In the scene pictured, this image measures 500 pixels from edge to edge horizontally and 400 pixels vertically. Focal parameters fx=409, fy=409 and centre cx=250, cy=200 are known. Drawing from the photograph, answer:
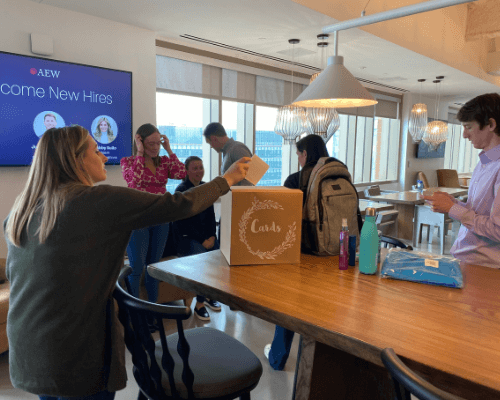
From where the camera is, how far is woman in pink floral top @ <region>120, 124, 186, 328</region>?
2.80 m

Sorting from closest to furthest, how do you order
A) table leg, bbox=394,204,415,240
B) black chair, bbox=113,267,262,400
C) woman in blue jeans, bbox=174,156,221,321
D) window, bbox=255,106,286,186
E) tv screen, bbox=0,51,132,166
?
black chair, bbox=113,267,262,400 → tv screen, bbox=0,51,132,166 → woman in blue jeans, bbox=174,156,221,321 → table leg, bbox=394,204,415,240 → window, bbox=255,106,286,186

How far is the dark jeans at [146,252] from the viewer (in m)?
2.77

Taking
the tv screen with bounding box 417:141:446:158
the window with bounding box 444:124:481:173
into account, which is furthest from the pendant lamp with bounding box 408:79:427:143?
the window with bounding box 444:124:481:173

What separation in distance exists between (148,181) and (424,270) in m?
2.10

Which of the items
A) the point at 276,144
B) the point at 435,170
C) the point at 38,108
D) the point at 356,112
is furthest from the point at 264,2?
the point at 435,170

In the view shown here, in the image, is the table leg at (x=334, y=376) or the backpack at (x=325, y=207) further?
the backpack at (x=325, y=207)

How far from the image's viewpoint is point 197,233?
3.17 metres

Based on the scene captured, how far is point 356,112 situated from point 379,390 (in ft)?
20.4

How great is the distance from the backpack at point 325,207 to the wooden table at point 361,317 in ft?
0.26

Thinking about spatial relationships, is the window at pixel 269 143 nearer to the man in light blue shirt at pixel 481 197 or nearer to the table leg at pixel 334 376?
the man in light blue shirt at pixel 481 197

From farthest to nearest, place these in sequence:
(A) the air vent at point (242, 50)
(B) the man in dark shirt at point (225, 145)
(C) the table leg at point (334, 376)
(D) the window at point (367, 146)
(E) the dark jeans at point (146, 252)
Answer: (D) the window at point (367, 146)
(A) the air vent at point (242, 50)
(B) the man in dark shirt at point (225, 145)
(E) the dark jeans at point (146, 252)
(C) the table leg at point (334, 376)

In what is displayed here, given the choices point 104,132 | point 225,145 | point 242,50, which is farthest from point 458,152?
point 104,132

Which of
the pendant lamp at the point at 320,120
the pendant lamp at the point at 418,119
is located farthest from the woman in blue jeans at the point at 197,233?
the pendant lamp at the point at 418,119

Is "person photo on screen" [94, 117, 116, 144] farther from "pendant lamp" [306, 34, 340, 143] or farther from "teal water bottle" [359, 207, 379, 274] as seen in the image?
"teal water bottle" [359, 207, 379, 274]
